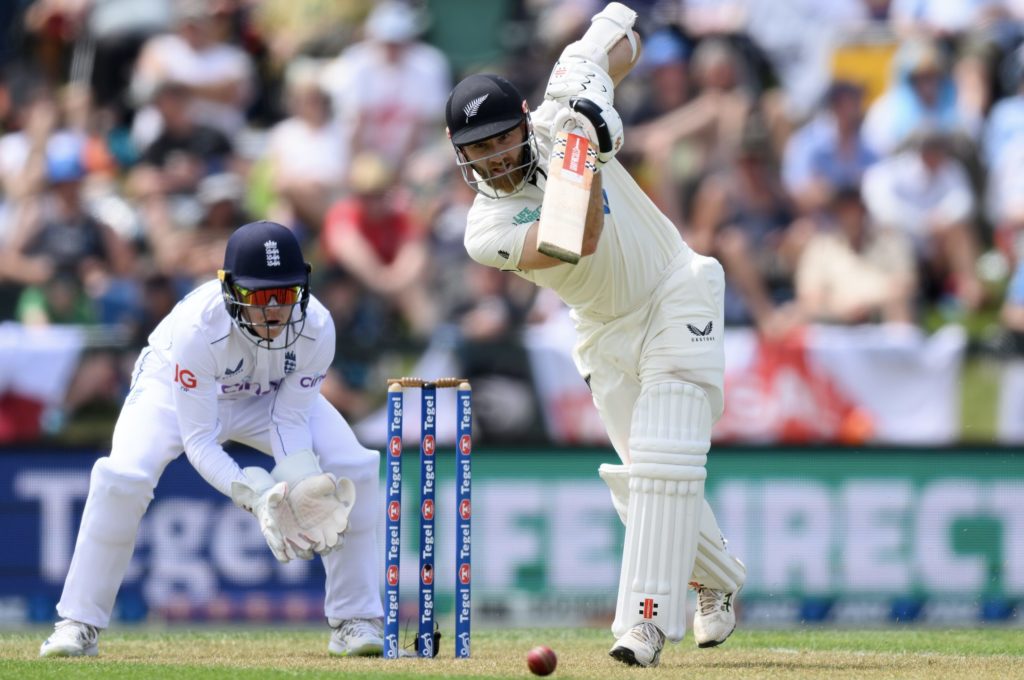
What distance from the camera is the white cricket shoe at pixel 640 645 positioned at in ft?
20.1

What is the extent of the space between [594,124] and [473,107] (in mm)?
439

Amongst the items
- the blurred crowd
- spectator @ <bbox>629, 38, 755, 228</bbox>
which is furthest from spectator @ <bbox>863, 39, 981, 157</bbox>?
spectator @ <bbox>629, 38, 755, 228</bbox>

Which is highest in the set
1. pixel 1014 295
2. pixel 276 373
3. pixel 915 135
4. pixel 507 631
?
pixel 915 135

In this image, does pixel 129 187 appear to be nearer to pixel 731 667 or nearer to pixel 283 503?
pixel 283 503

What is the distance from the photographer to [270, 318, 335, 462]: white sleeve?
6.69 meters

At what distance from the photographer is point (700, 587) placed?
22.6ft

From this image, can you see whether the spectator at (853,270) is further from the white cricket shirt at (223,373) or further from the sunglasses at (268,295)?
the sunglasses at (268,295)

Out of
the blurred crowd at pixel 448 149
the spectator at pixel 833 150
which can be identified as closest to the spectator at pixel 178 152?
the blurred crowd at pixel 448 149

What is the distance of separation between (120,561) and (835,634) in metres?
3.43

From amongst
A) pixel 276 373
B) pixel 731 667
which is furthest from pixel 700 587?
pixel 276 373

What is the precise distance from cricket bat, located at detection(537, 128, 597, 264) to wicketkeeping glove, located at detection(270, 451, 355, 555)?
1311 mm

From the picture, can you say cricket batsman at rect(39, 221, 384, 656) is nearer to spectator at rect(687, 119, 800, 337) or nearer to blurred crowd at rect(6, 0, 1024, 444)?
blurred crowd at rect(6, 0, 1024, 444)

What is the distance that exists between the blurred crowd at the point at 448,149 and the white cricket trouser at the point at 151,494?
3089 mm

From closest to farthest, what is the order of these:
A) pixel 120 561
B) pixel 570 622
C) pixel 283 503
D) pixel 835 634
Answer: pixel 283 503, pixel 120 561, pixel 835 634, pixel 570 622
